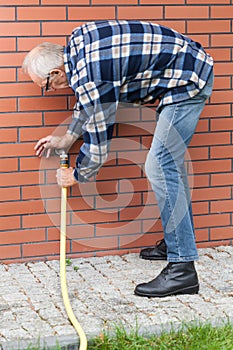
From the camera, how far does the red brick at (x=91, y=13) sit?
491cm

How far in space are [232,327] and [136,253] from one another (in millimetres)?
1391

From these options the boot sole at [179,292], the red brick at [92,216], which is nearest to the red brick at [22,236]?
the red brick at [92,216]

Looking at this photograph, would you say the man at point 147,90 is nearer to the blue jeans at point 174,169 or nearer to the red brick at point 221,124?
the blue jeans at point 174,169

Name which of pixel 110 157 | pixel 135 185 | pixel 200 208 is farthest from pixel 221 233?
pixel 110 157

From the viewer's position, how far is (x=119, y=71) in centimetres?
423

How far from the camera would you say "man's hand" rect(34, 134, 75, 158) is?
16.0 feet

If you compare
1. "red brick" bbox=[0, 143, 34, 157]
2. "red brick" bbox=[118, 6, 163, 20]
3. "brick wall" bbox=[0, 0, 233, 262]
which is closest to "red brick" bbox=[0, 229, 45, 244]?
"brick wall" bbox=[0, 0, 233, 262]

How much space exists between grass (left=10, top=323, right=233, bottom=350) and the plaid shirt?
3.22 ft

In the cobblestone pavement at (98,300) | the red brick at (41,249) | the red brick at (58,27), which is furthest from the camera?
the red brick at (41,249)

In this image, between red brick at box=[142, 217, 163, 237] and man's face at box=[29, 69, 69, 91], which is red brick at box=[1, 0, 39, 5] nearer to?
man's face at box=[29, 69, 69, 91]

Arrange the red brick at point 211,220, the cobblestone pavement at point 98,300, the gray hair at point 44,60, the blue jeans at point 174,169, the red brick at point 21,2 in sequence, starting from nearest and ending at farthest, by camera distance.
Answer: the cobblestone pavement at point 98,300 < the gray hair at point 44,60 < the blue jeans at point 174,169 < the red brick at point 21,2 < the red brick at point 211,220

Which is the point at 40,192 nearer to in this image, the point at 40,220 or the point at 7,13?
the point at 40,220

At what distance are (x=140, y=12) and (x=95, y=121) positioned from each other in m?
1.15

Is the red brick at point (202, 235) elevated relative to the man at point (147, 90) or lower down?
lower down
